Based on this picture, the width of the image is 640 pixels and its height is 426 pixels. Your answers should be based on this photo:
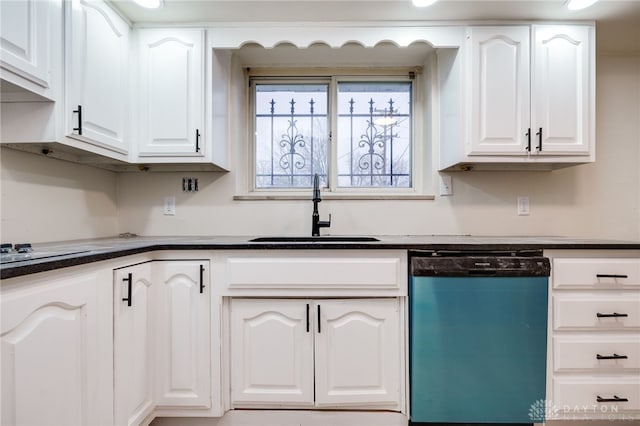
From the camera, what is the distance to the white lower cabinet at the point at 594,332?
148 centimetres

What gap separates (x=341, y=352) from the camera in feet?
4.93

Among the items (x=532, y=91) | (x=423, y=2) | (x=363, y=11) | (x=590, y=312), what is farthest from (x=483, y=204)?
(x=363, y=11)

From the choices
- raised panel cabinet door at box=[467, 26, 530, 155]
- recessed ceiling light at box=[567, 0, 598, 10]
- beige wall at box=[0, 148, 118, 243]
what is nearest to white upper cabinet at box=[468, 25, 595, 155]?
raised panel cabinet door at box=[467, 26, 530, 155]

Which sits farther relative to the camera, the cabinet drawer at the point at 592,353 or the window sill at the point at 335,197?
the window sill at the point at 335,197

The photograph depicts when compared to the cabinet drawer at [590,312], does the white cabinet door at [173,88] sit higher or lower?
higher

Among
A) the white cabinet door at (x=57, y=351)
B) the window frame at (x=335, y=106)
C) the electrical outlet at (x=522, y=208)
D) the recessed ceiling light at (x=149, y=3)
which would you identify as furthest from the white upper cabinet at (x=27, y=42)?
the electrical outlet at (x=522, y=208)

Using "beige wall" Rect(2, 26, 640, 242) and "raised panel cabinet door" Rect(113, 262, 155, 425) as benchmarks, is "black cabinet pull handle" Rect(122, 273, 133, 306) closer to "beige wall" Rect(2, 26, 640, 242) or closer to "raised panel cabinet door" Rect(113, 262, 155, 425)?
"raised panel cabinet door" Rect(113, 262, 155, 425)

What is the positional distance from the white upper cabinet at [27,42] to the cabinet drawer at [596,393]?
2.54 meters

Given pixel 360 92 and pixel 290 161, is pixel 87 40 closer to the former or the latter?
pixel 290 161

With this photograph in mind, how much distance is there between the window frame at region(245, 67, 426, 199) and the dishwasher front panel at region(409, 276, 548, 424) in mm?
908

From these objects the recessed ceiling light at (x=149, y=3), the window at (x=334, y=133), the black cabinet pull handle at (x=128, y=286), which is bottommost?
the black cabinet pull handle at (x=128, y=286)

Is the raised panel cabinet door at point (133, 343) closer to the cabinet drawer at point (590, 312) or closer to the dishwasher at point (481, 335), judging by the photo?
the dishwasher at point (481, 335)

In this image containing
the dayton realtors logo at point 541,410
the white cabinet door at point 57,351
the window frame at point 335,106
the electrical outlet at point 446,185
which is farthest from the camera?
the window frame at point 335,106

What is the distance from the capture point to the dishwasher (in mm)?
1453
